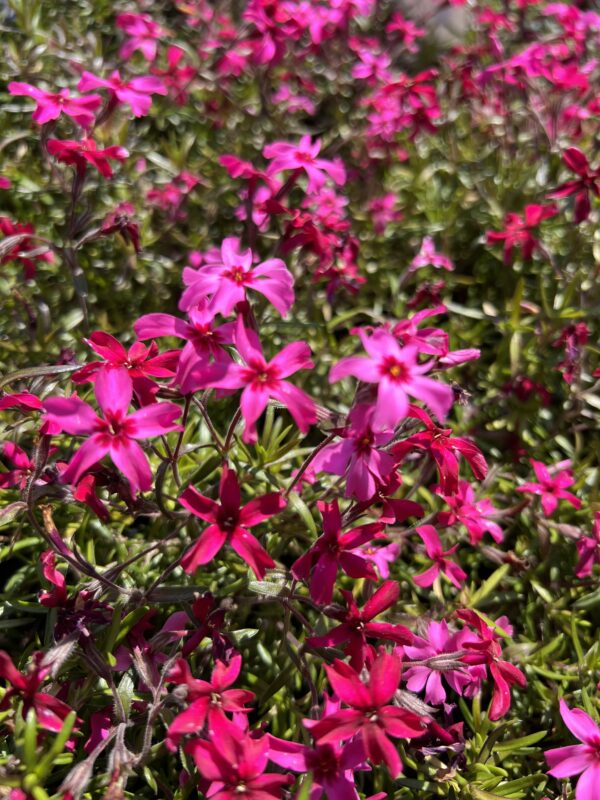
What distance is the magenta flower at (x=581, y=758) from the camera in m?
1.64

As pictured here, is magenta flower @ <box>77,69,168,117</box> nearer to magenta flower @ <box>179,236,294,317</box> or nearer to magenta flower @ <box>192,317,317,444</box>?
magenta flower @ <box>179,236,294,317</box>

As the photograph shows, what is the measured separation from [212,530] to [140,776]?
101cm

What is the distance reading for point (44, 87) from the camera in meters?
Result: 3.76

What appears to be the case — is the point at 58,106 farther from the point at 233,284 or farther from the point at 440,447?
the point at 440,447

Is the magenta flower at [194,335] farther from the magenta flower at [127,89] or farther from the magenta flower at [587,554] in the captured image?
the magenta flower at [587,554]

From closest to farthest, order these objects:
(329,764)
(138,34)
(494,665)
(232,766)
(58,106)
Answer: (232,766) → (329,764) → (494,665) → (58,106) → (138,34)

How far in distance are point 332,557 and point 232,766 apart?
510 millimetres

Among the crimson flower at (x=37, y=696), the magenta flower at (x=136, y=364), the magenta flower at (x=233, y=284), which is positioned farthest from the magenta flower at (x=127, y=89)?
the crimson flower at (x=37, y=696)

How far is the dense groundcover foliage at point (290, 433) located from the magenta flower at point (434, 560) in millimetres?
11

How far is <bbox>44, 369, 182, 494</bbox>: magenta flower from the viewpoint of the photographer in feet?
4.87

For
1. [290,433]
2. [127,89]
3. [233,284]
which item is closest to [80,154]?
[127,89]

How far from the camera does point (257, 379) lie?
1.57 metres

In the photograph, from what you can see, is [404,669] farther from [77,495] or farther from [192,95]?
[192,95]

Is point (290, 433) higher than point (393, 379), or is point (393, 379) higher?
point (393, 379)
